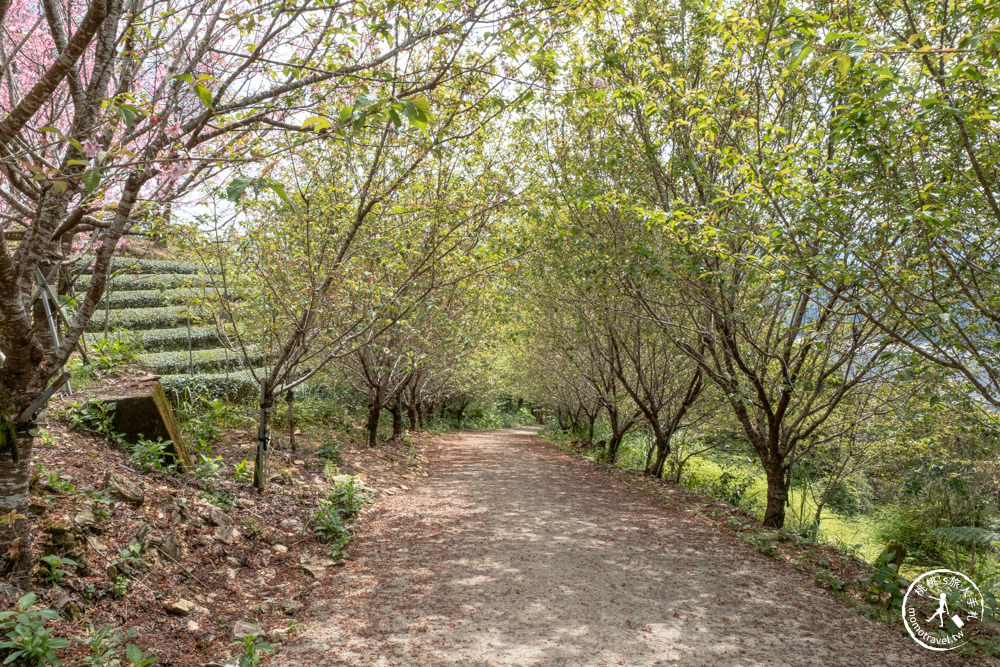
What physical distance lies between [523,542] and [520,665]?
121 inches

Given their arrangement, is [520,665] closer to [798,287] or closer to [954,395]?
[798,287]

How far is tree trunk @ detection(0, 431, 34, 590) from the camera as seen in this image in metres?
3.16

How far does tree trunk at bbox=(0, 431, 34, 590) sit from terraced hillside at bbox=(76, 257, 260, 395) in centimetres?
486

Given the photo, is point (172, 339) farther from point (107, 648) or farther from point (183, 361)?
point (107, 648)

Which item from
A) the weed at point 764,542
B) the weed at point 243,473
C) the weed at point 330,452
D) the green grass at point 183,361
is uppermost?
the green grass at point 183,361

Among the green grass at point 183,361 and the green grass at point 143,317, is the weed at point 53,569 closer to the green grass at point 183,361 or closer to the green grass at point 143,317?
the green grass at point 183,361

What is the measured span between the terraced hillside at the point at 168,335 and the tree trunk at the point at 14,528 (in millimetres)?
4862

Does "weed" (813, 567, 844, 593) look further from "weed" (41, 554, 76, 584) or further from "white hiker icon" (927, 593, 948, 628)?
"weed" (41, 554, 76, 584)

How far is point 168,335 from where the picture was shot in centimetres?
1595

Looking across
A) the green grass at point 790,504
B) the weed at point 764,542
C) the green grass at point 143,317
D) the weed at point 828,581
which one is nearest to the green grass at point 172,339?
the green grass at point 143,317

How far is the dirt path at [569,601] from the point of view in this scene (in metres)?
3.90

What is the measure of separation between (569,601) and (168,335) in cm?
1598

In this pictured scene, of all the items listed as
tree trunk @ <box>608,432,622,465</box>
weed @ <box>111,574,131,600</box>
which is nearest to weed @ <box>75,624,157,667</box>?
weed @ <box>111,574,131,600</box>

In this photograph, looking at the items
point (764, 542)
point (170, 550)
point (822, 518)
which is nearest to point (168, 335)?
point (170, 550)
